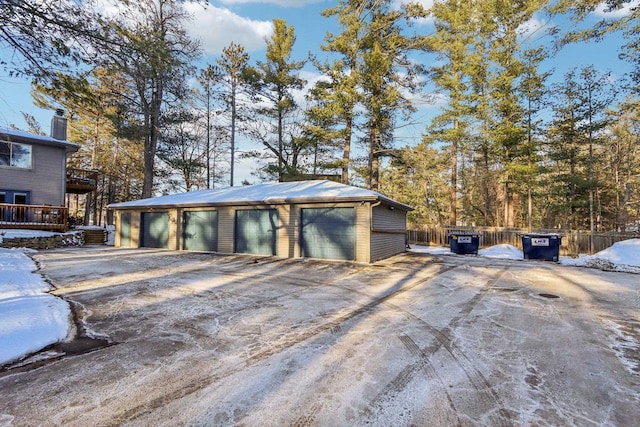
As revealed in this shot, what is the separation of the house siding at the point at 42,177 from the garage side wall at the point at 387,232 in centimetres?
1573

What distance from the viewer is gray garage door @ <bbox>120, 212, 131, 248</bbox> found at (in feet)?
49.6

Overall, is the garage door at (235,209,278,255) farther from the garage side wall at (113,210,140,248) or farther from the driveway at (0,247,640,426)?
the garage side wall at (113,210,140,248)

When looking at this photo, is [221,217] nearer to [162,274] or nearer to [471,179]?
[162,274]

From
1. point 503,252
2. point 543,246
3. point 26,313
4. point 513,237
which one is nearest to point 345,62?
point 503,252

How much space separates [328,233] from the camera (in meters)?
10.3

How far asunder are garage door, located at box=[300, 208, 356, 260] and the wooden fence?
8.40 metres

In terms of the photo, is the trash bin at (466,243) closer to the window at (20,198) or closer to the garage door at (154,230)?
the garage door at (154,230)

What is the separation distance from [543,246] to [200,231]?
43.6 ft

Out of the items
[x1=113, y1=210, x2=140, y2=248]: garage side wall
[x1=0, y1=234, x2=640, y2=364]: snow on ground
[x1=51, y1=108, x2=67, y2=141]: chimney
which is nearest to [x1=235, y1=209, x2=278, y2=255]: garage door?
[x1=0, y1=234, x2=640, y2=364]: snow on ground

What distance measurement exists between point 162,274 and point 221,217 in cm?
514

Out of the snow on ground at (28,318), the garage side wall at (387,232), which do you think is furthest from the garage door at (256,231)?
the snow on ground at (28,318)

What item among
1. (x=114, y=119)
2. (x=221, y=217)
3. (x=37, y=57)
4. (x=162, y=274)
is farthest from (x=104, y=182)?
(x=37, y=57)

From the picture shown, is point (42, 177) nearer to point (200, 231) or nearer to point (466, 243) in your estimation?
point (200, 231)

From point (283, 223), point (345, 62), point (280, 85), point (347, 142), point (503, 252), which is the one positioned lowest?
point (503, 252)
